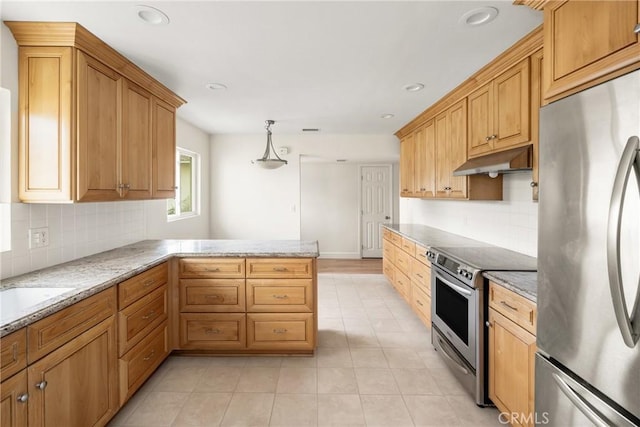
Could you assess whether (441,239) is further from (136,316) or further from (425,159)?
(136,316)

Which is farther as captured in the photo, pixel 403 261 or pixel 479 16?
pixel 403 261

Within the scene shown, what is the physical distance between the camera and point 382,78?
2.90 meters

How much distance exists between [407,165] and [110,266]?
13.1ft

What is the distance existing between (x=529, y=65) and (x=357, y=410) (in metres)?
2.57

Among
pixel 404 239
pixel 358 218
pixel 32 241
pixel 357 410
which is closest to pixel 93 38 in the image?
pixel 32 241

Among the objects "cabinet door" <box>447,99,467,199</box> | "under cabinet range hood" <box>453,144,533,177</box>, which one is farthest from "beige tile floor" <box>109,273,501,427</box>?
"under cabinet range hood" <box>453,144,533,177</box>

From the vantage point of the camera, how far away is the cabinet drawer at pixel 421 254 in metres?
3.23

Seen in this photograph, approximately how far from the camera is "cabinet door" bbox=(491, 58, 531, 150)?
2.23 m

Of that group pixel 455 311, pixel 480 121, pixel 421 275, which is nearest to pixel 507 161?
pixel 480 121

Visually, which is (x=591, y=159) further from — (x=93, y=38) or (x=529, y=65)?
(x=93, y=38)

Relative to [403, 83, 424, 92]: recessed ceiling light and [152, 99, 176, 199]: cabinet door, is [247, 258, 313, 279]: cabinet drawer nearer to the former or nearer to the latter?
[152, 99, 176, 199]: cabinet door

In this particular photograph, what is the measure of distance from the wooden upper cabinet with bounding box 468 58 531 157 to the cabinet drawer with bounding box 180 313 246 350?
8.29 ft

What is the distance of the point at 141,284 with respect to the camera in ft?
7.46

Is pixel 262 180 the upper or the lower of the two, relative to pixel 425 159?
lower
